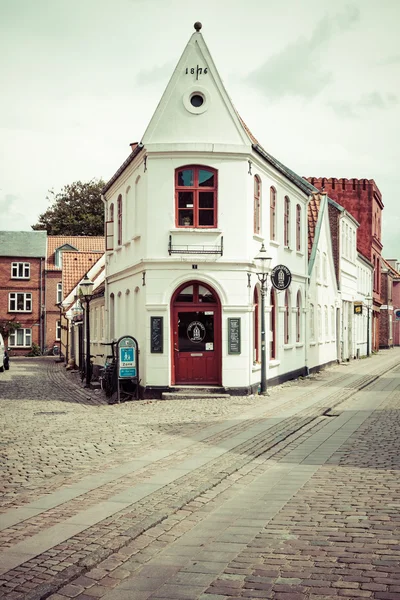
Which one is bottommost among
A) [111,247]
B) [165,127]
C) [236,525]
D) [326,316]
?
[236,525]

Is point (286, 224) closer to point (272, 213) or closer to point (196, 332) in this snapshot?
point (272, 213)

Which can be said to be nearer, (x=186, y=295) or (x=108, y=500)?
(x=108, y=500)

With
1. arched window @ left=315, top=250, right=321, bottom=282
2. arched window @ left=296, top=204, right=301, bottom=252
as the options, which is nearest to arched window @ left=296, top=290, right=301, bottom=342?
arched window @ left=296, top=204, right=301, bottom=252

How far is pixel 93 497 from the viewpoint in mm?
8984

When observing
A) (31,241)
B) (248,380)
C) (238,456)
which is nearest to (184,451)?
(238,456)

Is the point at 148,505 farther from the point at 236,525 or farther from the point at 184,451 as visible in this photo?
the point at 184,451

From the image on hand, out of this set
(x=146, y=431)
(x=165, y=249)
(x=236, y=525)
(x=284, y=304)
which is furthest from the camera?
(x=284, y=304)

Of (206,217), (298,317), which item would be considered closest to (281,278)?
(206,217)

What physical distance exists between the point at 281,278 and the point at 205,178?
3.76m

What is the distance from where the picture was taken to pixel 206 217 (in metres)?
22.6

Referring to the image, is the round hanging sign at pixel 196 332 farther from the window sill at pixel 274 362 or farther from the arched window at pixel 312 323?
the arched window at pixel 312 323

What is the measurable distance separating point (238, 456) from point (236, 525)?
13.5 feet

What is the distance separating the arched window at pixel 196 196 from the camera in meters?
22.4

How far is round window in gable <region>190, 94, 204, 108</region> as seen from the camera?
22.6 metres
